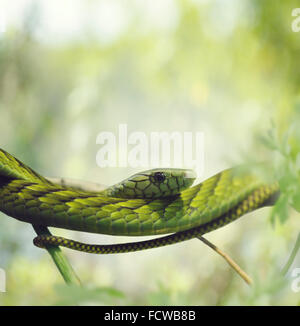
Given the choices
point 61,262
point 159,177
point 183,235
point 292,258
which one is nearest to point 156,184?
point 159,177

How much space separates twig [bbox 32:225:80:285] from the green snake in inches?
0.5

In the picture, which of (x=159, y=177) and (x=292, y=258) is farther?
(x=292, y=258)

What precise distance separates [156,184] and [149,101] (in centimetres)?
30

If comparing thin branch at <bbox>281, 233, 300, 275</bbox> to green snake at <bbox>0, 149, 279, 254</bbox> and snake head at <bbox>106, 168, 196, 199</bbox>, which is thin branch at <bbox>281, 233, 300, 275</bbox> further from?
snake head at <bbox>106, 168, 196, 199</bbox>

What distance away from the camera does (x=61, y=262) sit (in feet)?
3.03

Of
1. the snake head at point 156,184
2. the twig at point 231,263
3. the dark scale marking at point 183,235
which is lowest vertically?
the twig at point 231,263

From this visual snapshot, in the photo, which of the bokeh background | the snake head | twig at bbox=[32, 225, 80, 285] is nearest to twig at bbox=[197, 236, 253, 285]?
the bokeh background

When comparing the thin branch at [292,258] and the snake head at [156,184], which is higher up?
the snake head at [156,184]

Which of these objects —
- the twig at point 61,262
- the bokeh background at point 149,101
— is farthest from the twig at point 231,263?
the twig at point 61,262

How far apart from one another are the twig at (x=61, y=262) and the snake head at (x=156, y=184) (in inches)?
6.7

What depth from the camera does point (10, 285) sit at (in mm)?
1005

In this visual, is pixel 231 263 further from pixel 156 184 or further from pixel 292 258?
pixel 156 184

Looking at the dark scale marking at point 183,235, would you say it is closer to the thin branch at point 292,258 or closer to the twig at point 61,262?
the twig at point 61,262

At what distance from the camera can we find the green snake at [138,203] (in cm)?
87
